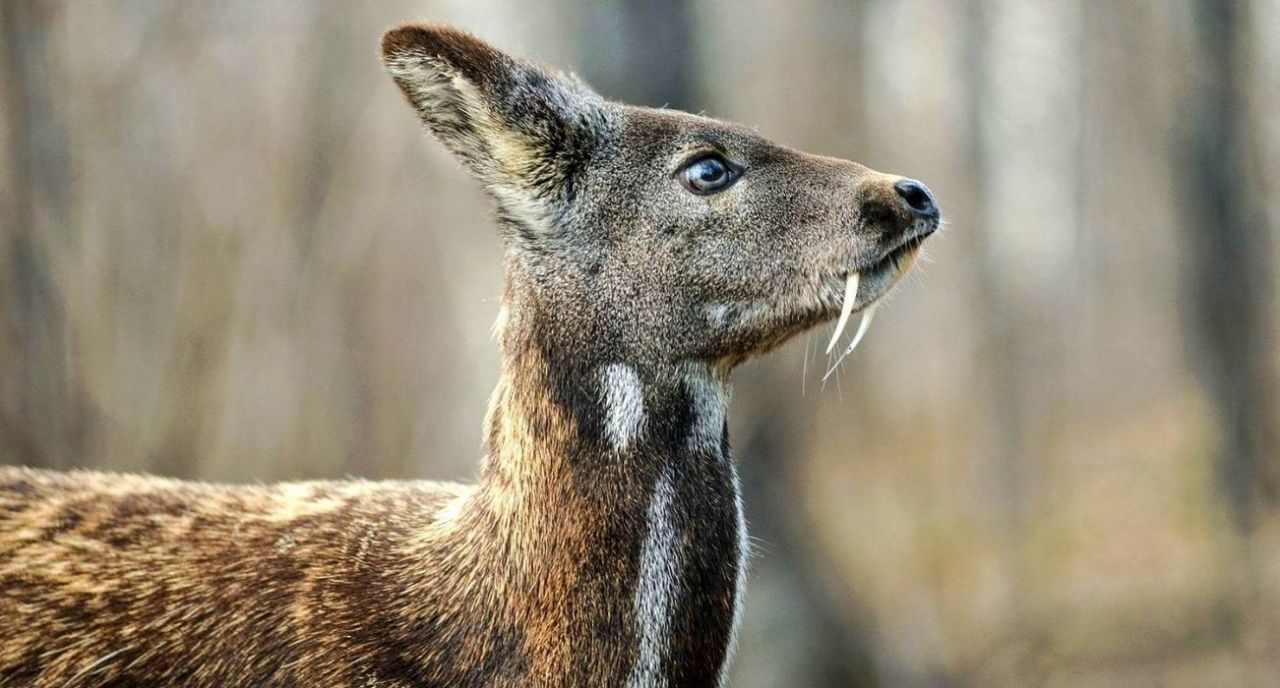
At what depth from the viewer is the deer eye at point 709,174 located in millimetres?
4227

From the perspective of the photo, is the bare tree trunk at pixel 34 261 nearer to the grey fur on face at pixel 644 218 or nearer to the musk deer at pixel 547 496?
the musk deer at pixel 547 496

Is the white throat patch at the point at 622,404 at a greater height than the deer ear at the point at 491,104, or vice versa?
the deer ear at the point at 491,104

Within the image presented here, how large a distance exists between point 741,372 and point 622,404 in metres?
4.63

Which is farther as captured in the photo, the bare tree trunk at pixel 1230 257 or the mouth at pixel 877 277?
the bare tree trunk at pixel 1230 257

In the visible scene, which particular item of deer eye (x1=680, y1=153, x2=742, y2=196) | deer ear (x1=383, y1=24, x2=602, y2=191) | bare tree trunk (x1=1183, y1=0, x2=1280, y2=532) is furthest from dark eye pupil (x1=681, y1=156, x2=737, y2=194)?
bare tree trunk (x1=1183, y1=0, x2=1280, y2=532)

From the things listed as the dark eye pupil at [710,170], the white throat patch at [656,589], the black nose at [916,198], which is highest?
the dark eye pupil at [710,170]

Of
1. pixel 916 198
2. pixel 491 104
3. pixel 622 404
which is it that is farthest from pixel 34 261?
pixel 916 198

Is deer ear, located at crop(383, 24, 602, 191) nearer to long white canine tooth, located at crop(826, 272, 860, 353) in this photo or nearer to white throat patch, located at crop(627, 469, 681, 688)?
long white canine tooth, located at crop(826, 272, 860, 353)

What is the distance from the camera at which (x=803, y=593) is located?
28.1ft

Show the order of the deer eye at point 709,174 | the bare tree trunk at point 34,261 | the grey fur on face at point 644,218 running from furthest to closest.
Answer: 1. the bare tree trunk at point 34,261
2. the deer eye at point 709,174
3. the grey fur on face at point 644,218

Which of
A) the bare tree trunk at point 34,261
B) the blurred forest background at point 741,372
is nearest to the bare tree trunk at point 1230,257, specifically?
the blurred forest background at point 741,372

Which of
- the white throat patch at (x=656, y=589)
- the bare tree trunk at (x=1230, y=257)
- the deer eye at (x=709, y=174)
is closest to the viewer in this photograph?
the white throat patch at (x=656, y=589)

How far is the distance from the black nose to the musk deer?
0.03 ft

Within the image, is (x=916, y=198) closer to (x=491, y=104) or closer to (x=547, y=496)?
(x=491, y=104)
